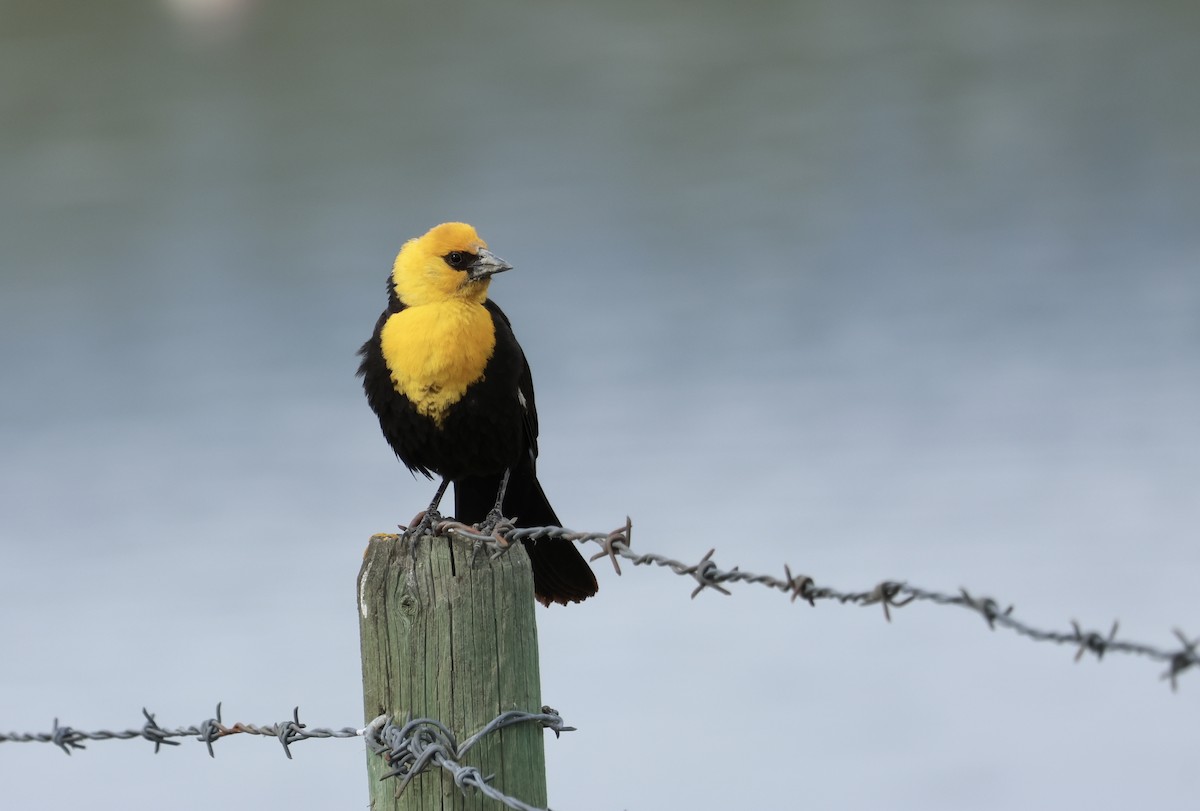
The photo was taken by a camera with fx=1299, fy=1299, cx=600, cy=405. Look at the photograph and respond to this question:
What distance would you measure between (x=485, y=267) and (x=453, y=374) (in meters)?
0.40

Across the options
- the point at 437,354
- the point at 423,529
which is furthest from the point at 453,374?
the point at 423,529

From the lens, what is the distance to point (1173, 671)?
1532 mm

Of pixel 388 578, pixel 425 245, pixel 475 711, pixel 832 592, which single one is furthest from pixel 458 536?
pixel 425 245

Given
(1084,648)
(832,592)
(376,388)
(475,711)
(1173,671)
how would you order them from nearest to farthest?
(1173,671)
(1084,648)
(832,592)
(475,711)
(376,388)

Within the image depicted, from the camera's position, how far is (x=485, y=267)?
4066 mm

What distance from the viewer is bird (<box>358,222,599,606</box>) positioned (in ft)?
12.7

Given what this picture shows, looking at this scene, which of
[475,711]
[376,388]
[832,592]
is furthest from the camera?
[376,388]

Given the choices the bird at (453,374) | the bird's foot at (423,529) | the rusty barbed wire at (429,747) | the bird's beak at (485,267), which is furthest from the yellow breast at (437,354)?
the rusty barbed wire at (429,747)

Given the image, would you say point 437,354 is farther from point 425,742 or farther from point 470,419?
point 425,742

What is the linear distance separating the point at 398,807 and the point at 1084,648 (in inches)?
54.9

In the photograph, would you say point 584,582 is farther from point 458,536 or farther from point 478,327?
point 458,536

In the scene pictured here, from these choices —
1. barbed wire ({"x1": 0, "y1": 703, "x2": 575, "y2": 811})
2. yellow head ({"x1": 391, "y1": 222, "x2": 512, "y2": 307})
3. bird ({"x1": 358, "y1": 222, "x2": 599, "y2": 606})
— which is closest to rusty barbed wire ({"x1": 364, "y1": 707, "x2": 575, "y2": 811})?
barbed wire ({"x1": 0, "y1": 703, "x2": 575, "y2": 811})

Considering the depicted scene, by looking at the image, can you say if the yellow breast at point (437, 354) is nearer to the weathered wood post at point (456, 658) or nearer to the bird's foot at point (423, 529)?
the bird's foot at point (423, 529)

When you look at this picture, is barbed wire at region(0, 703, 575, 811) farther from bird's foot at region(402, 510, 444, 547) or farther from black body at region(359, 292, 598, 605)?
black body at region(359, 292, 598, 605)
